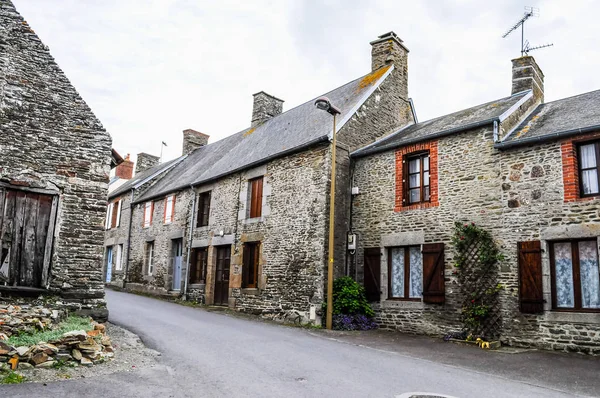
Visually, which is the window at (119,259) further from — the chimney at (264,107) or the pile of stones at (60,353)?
the pile of stones at (60,353)

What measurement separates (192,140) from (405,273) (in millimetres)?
17984

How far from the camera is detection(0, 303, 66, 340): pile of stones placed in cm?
666

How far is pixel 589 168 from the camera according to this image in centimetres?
974

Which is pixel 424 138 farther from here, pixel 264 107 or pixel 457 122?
pixel 264 107

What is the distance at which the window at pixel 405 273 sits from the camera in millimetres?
12008

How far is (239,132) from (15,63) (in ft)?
46.4

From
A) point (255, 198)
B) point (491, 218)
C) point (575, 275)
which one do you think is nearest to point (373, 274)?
point (491, 218)

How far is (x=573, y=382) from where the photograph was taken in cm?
706

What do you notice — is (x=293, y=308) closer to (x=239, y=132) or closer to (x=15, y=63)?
(x=15, y=63)

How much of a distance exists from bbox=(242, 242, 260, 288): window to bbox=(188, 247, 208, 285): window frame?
2551 millimetres

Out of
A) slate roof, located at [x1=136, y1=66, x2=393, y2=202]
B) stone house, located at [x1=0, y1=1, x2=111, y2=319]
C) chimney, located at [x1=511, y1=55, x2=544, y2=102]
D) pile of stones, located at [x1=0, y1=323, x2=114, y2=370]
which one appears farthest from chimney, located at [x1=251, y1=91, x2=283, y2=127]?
pile of stones, located at [x1=0, y1=323, x2=114, y2=370]

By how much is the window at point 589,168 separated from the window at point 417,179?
347 cm

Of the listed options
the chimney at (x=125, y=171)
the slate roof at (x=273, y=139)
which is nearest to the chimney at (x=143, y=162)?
the chimney at (x=125, y=171)

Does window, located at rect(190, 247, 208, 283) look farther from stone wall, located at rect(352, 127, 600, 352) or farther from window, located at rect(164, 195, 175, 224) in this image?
stone wall, located at rect(352, 127, 600, 352)
